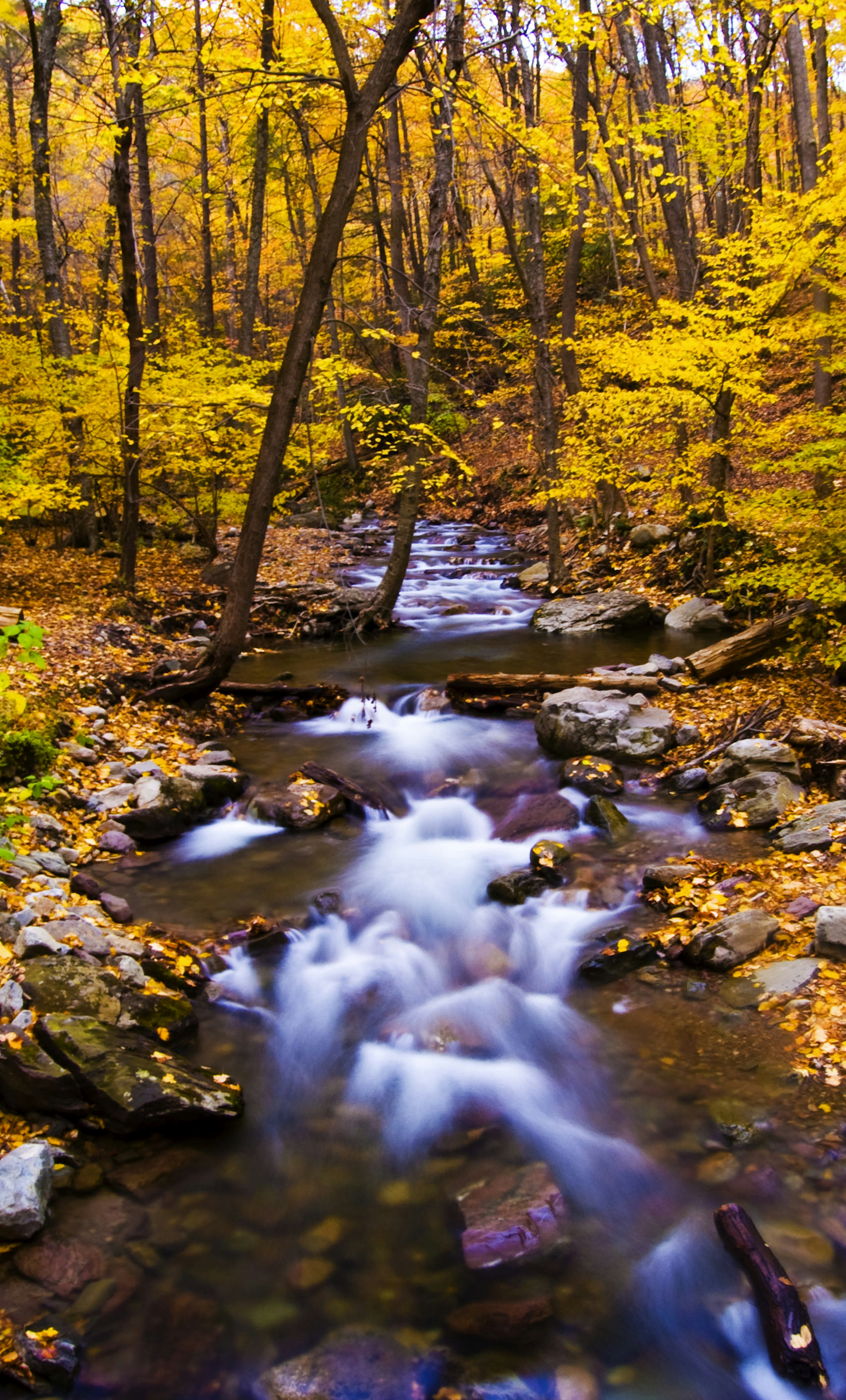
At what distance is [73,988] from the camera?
13.5 ft

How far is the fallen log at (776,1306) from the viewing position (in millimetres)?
2863

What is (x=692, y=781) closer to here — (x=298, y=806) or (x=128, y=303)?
(x=298, y=806)

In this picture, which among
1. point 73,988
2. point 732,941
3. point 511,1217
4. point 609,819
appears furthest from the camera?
point 609,819

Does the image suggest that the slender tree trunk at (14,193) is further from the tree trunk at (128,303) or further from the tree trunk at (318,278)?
the tree trunk at (318,278)

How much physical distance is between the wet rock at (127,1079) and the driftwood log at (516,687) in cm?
597

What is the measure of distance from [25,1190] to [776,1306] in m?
2.95

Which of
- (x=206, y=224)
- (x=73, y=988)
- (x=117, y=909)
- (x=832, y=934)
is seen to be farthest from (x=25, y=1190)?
(x=206, y=224)

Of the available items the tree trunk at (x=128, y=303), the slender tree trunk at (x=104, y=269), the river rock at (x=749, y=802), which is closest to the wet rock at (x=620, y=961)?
the river rock at (x=749, y=802)

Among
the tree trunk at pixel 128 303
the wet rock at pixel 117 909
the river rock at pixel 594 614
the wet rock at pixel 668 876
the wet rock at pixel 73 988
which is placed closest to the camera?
the wet rock at pixel 73 988

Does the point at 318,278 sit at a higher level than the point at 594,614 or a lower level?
higher

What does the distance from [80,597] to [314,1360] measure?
10.0m

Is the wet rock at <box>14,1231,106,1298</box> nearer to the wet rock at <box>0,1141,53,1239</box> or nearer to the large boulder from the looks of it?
the wet rock at <box>0,1141,53,1239</box>

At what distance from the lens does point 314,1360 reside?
3.02 meters

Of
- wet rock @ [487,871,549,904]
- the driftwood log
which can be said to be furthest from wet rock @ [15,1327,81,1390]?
the driftwood log
